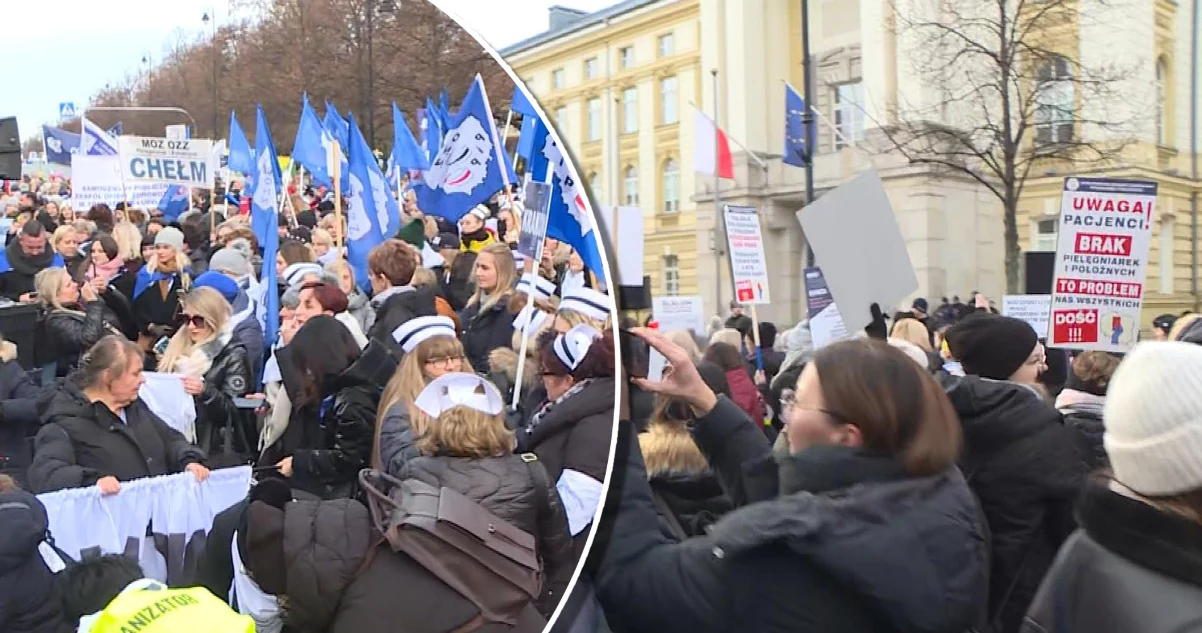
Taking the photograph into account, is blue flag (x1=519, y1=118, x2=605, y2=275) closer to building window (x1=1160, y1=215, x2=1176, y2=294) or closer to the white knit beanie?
the white knit beanie

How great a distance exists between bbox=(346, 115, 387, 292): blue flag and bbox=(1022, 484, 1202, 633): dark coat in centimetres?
115

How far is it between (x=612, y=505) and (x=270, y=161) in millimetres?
550

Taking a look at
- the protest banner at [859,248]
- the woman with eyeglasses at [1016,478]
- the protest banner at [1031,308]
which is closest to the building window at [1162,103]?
the protest banner at [1031,308]

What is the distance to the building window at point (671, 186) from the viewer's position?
101 feet

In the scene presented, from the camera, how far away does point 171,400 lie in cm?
124

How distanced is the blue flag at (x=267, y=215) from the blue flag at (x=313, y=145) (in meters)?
0.04

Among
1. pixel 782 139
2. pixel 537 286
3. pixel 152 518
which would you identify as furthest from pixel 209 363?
pixel 782 139

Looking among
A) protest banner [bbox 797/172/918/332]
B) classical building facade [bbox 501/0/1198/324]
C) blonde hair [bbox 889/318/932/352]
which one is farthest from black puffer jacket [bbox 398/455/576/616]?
classical building facade [bbox 501/0/1198/324]

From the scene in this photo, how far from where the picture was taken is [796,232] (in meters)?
32.1

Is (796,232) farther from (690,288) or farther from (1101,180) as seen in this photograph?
(1101,180)

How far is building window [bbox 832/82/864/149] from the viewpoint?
3041cm

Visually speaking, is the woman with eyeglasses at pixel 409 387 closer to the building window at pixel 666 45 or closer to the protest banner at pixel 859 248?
the protest banner at pixel 859 248

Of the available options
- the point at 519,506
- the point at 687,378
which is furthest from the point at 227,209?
the point at 687,378

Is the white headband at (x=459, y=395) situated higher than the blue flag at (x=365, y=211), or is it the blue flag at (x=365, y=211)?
the blue flag at (x=365, y=211)
